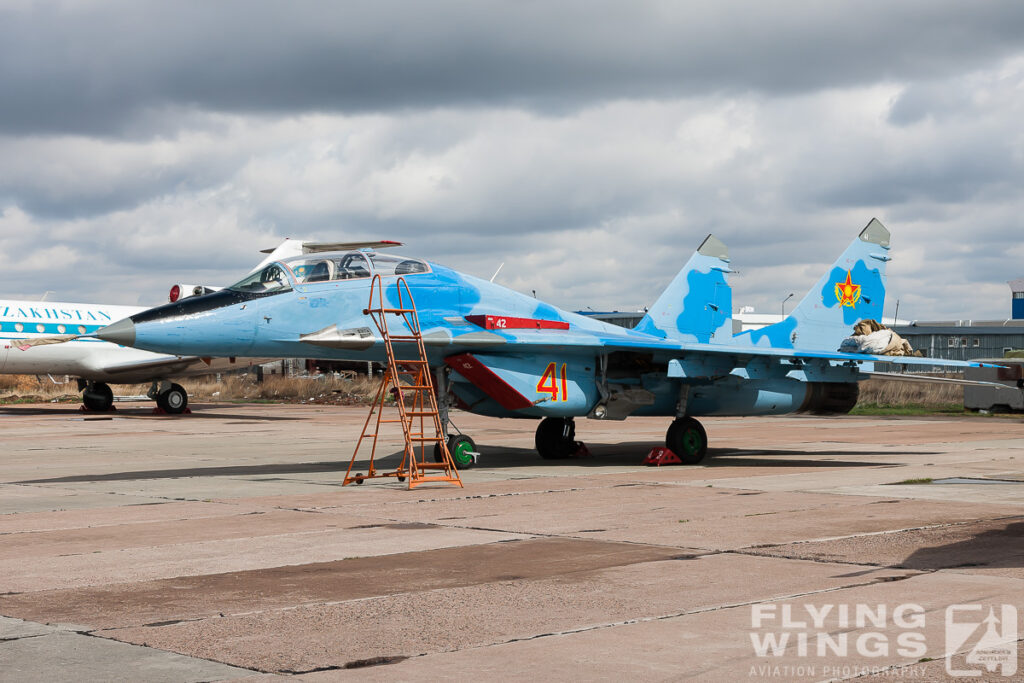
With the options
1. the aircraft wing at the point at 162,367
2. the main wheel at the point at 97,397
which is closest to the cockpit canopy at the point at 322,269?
the aircraft wing at the point at 162,367

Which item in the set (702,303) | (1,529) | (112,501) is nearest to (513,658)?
(1,529)

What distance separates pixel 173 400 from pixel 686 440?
2317 centimetres

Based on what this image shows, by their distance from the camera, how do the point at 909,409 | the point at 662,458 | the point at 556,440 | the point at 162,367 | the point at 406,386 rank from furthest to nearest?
the point at 909,409 → the point at 162,367 → the point at 556,440 → the point at 662,458 → the point at 406,386

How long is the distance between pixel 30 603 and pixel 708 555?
4.67 meters

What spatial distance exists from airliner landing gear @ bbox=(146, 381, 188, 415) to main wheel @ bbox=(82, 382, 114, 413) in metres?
2.34

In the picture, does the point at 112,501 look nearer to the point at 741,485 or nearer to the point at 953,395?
the point at 741,485

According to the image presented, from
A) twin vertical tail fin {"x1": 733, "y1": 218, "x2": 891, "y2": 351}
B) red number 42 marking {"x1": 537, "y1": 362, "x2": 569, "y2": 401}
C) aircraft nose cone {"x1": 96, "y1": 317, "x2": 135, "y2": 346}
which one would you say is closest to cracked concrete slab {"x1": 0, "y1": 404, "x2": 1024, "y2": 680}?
red number 42 marking {"x1": 537, "y1": 362, "x2": 569, "y2": 401}

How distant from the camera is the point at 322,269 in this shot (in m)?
14.2

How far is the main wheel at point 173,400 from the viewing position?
113 feet

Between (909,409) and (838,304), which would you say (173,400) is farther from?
(909,409)

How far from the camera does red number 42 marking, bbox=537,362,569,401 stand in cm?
1522

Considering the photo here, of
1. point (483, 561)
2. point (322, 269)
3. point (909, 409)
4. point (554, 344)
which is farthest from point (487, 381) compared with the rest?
point (909, 409)

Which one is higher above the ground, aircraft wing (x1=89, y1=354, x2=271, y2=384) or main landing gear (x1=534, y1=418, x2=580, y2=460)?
aircraft wing (x1=89, y1=354, x2=271, y2=384)

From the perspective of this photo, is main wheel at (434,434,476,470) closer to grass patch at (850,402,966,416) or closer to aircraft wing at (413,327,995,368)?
aircraft wing at (413,327,995,368)
